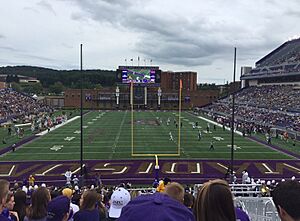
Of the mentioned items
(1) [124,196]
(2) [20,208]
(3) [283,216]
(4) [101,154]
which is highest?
(3) [283,216]

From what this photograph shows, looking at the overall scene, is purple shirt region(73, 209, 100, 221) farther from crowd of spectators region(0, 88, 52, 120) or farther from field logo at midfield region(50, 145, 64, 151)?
crowd of spectators region(0, 88, 52, 120)

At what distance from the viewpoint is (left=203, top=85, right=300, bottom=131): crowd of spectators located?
44.1 m

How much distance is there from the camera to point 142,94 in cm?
8894

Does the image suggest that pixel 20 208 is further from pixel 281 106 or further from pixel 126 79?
pixel 126 79

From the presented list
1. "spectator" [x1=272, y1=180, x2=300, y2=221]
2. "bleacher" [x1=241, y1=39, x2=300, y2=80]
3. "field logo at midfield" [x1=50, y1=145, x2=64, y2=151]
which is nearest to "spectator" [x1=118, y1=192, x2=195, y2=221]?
"spectator" [x1=272, y1=180, x2=300, y2=221]

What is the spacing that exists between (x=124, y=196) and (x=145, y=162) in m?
19.7

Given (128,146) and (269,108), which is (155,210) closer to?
(128,146)

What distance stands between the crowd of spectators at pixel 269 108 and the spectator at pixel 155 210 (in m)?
39.1

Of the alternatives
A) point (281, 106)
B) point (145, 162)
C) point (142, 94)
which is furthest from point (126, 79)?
point (145, 162)

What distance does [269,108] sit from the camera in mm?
54406

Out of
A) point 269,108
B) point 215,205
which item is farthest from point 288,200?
point 269,108

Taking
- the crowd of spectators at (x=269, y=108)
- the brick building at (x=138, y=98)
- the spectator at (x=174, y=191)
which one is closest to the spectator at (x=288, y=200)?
the spectator at (x=174, y=191)

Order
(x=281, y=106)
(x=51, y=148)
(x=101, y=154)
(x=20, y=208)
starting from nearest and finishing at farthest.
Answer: (x=20, y=208)
(x=101, y=154)
(x=51, y=148)
(x=281, y=106)

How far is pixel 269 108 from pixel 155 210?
55871 mm
